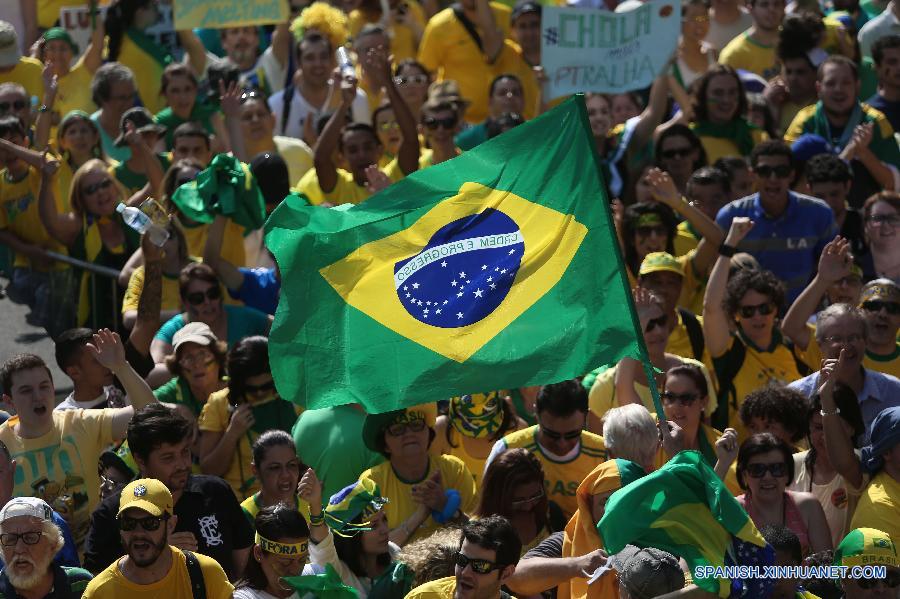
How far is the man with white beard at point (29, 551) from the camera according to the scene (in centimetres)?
703

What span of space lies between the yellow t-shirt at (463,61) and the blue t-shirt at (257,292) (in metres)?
4.14

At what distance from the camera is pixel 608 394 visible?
30.7ft

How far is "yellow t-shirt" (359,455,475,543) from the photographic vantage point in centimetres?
823

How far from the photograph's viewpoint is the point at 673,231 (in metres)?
10.9

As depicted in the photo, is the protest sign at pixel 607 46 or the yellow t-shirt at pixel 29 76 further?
the yellow t-shirt at pixel 29 76

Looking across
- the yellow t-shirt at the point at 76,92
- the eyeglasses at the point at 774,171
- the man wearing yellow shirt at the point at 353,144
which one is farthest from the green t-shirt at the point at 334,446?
the yellow t-shirt at the point at 76,92

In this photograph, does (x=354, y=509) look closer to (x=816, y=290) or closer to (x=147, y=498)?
(x=147, y=498)

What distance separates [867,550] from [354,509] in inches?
81.4

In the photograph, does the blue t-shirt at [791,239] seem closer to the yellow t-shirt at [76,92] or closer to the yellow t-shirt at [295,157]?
the yellow t-shirt at [295,157]

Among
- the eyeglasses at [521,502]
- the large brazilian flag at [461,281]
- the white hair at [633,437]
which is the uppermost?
the large brazilian flag at [461,281]

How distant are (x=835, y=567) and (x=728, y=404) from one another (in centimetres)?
241

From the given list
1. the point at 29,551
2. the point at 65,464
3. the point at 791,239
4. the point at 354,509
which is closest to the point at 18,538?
the point at 29,551

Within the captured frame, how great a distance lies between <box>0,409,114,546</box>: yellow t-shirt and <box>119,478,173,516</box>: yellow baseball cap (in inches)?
57.1

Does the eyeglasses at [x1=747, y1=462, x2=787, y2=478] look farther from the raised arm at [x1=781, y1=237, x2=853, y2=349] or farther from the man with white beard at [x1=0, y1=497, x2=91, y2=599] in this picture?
the man with white beard at [x1=0, y1=497, x2=91, y2=599]
